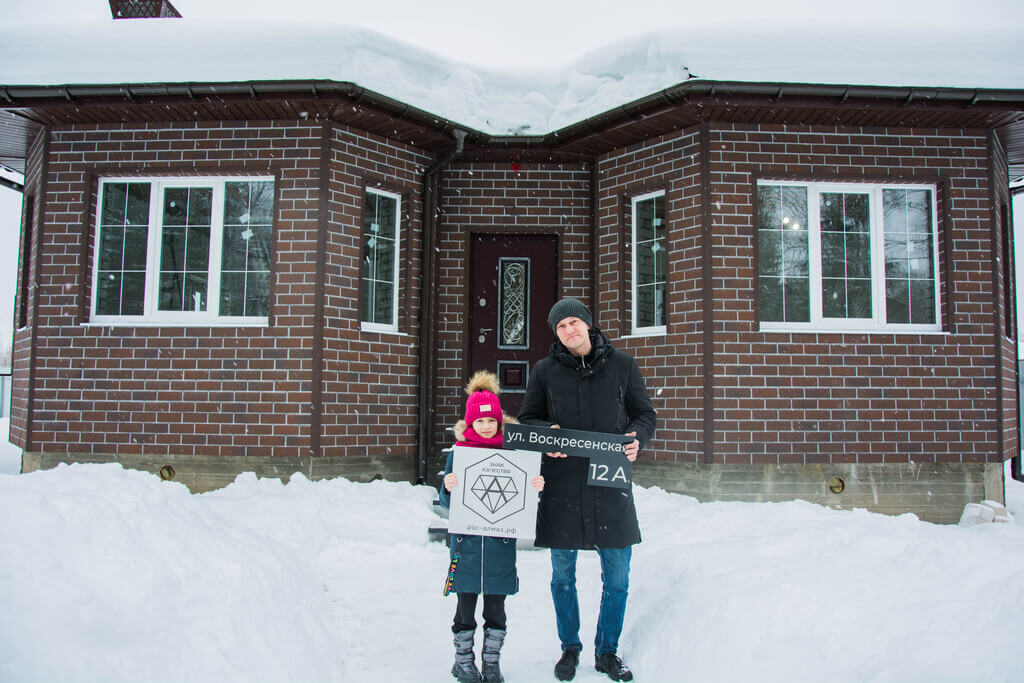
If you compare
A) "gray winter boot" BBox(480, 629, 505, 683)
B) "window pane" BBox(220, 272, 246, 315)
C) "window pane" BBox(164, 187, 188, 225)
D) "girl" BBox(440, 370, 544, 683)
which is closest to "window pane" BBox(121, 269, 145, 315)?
"window pane" BBox(164, 187, 188, 225)

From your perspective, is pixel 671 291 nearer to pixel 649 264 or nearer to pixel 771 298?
pixel 649 264

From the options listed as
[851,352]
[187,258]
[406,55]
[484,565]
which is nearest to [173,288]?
[187,258]

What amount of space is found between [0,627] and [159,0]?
9.08 m

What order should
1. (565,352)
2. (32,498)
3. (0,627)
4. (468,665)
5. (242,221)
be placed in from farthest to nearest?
1. (242,221)
2. (565,352)
3. (468,665)
4. (32,498)
5. (0,627)

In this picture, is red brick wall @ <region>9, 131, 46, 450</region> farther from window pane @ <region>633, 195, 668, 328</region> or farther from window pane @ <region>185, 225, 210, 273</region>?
window pane @ <region>633, 195, 668, 328</region>

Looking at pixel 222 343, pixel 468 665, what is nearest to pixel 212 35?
pixel 222 343

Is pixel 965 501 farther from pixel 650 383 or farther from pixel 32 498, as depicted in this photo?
pixel 32 498

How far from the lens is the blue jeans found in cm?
293

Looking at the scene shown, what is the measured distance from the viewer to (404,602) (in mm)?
4043

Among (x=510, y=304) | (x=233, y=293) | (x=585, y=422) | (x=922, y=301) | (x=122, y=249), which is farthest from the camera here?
(x=510, y=304)

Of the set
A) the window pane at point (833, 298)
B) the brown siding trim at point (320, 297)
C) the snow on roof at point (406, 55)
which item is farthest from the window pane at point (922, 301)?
the brown siding trim at point (320, 297)

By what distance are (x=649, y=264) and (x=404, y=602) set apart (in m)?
4.25

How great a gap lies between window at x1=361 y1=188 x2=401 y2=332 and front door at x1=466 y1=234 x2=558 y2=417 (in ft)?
3.01

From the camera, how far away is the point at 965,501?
19.8 feet
